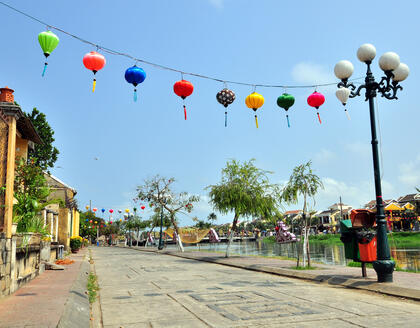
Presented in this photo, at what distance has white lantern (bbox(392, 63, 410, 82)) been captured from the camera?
9.88 metres

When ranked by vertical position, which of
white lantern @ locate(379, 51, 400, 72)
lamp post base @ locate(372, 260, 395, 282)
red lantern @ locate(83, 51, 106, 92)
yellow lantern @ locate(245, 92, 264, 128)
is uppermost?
white lantern @ locate(379, 51, 400, 72)

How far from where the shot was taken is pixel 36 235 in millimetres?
11289

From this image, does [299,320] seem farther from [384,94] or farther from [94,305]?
[384,94]

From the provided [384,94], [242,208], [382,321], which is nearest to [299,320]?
[382,321]

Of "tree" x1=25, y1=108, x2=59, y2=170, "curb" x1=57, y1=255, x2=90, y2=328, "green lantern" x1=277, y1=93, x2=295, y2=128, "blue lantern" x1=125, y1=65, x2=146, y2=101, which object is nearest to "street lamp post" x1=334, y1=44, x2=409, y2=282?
"green lantern" x1=277, y1=93, x2=295, y2=128

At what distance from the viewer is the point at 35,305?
21.4 ft

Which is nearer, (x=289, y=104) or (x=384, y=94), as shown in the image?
(x=384, y=94)

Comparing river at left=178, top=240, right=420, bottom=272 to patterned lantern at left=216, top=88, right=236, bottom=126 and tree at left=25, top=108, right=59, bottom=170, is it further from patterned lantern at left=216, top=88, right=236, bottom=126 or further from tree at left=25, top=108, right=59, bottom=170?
tree at left=25, top=108, right=59, bottom=170

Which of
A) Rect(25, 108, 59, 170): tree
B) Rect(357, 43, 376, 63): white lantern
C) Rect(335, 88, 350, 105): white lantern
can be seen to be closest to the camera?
Rect(357, 43, 376, 63): white lantern

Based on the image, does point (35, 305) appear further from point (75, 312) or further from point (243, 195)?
point (243, 195)

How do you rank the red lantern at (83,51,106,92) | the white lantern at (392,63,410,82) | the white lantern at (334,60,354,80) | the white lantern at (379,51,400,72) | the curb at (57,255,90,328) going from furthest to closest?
the white lantern at (334,60,354,80) < the white lantern at (392,63,410,82) < the white lantern at (379,51,400,72) < the red lantern at (83,51,106,92) < the curb at (57,255,90,328)

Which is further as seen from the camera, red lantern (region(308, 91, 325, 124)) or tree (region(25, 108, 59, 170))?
tree (region(25, 108, 59, 170))

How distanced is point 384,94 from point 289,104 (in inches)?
104

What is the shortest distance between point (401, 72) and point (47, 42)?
8.62 m
